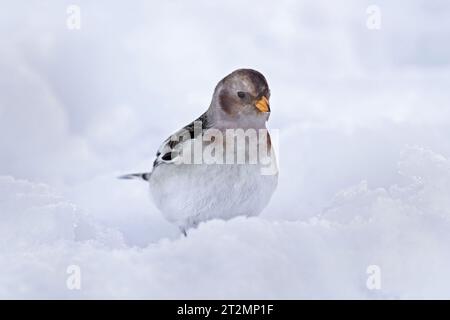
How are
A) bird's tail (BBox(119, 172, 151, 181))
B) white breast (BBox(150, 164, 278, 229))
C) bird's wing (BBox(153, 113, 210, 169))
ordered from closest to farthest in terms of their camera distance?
white breast (BBox(150, 164, 278, 229)), bird's wing (BBox(153, 113, 210, 169)), bird's tail (BBox(119, 172, 151, 181))

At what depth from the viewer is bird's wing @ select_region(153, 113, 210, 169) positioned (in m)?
3.21

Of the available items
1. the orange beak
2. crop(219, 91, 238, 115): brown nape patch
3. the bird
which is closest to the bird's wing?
the bird

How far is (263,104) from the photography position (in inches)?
123

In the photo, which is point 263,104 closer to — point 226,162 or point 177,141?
point 226,162

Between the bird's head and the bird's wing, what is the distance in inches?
4.1

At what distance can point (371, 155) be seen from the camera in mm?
3990

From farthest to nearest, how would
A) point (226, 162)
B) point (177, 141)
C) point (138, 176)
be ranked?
1. point (138, 176)
2. point (177, 141)
3. point (226, 162)

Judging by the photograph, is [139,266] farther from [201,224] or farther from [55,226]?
[55,226]

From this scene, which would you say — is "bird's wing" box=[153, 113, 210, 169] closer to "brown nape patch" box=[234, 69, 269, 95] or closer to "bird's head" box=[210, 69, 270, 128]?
"bird's head" box=[210, 69, 270, 128]

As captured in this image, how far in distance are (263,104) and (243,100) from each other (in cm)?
9

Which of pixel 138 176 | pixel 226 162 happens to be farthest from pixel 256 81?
pixel 138 176

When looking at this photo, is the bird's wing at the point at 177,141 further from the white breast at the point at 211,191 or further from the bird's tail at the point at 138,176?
the bird's tail at the point at 138,176

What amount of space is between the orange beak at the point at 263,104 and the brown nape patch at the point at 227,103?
100 millimetres

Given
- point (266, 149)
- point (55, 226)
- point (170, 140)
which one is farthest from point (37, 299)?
point (266, 149)
